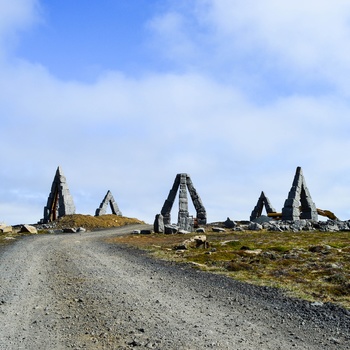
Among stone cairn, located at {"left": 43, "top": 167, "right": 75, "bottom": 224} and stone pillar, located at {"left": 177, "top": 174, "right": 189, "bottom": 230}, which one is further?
stone cairn, located at {"left": 43, "top": 167, "right": 75, "bottom": 224}

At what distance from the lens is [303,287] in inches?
531

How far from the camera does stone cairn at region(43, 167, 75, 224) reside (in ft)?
159

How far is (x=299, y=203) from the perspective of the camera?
4634 centimetres

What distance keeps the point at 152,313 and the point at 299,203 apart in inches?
1518

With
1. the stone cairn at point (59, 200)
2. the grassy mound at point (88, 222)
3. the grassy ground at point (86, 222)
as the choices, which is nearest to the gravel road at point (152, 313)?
the grassy ground at point (86, 222)

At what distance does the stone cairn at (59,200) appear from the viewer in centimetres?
4844

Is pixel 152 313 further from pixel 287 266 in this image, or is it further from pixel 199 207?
pixel 199 207

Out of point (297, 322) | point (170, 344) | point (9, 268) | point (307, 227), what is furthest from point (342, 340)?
point (307, 227)

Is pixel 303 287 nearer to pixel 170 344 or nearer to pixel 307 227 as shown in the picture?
pixel 170 344

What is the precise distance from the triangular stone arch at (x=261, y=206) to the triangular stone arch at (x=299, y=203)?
308 inches

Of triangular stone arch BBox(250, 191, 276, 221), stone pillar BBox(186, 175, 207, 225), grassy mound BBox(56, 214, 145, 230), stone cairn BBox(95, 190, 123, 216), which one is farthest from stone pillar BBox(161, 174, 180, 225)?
stone cairn BBox(95, 190, 123, 216)

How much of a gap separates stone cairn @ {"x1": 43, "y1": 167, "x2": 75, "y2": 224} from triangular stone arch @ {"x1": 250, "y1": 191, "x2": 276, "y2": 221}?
23.6 m

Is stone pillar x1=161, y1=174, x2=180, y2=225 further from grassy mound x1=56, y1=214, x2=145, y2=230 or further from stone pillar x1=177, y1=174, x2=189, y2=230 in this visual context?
grassy mound x1=56, y1=214, x2=145, y2=230

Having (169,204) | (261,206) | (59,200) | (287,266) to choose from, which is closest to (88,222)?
(59,200)
